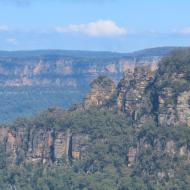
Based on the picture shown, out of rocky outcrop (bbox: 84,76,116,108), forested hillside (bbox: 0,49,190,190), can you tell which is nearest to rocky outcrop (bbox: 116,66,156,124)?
forested hillside (bbox: 0,49,190,190)

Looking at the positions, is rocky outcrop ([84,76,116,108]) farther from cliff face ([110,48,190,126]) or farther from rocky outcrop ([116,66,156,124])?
rocky outcrop ([116,66,156,124])

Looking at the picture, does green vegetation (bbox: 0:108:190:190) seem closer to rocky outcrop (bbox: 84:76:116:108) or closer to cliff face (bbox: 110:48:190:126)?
cliff face (bbox: 110:48:190:126)

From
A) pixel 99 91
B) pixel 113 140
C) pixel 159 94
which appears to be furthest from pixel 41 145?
pixel 159 94

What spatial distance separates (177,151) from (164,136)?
2235mm

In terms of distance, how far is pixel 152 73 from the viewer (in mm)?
97312

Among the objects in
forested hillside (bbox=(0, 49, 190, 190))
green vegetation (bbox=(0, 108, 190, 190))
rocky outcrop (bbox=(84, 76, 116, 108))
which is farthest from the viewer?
rocky outcrop (bbox=(84, 76, 116, 108))

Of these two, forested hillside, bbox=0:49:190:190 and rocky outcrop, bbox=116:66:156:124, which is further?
rocky outcrop, bbox=116:66:156:124

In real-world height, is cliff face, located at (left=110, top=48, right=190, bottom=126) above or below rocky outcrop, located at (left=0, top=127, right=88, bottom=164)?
above

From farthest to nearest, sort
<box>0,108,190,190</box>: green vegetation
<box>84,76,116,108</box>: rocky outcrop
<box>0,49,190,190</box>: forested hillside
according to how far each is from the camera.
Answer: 1. <box>84,76,116,108</box>: rocky outcrop
2. <box>0,49,190,190</box>: forested hillside
3. <box>0,108,190,190</box>: green vegetation

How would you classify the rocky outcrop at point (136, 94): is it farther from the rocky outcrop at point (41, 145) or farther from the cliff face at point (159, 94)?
the rocky outcrop at point (41, 145)

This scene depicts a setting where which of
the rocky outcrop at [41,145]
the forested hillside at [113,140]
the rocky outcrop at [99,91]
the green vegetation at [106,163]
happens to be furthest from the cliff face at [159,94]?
the rocky outcrop at [41,145]

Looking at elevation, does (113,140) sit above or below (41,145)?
above

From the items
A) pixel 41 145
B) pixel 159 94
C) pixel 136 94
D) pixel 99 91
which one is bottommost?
pixel 41 145

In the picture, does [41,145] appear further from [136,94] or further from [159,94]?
[159,94]
